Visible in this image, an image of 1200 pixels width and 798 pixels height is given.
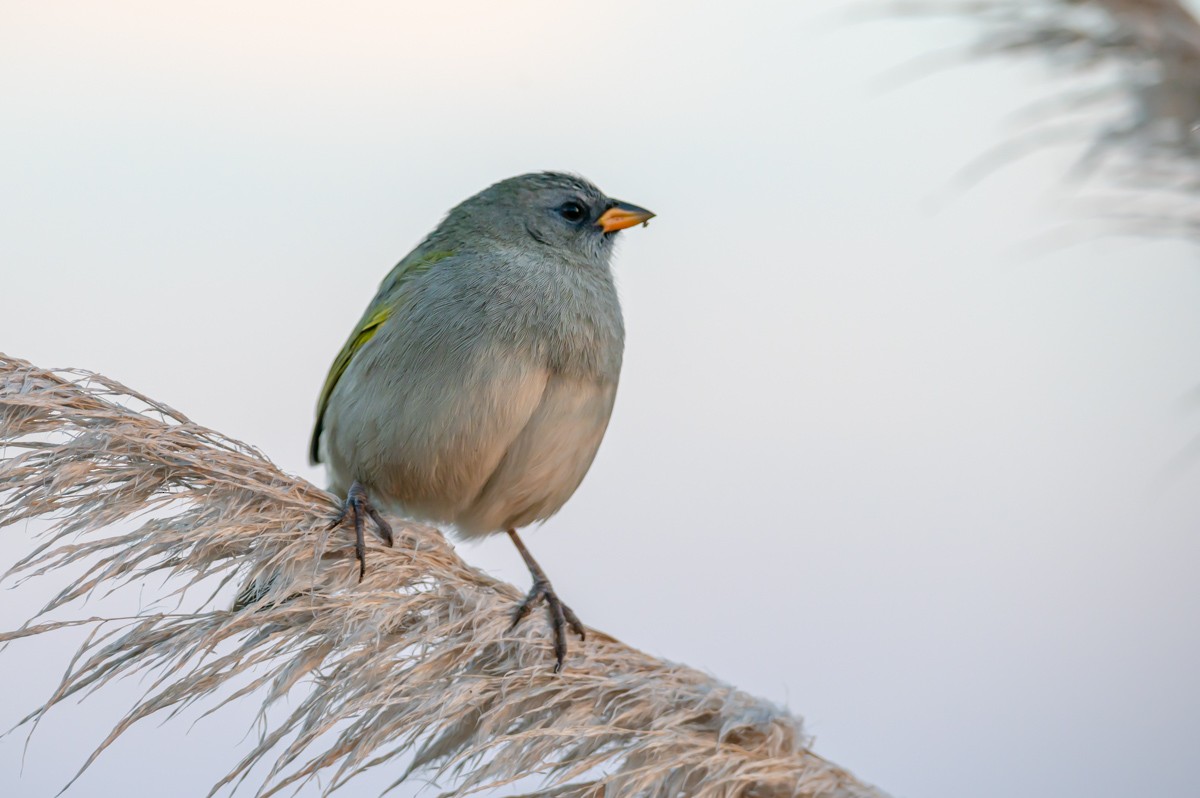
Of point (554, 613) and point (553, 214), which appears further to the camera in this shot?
point (553, 214)

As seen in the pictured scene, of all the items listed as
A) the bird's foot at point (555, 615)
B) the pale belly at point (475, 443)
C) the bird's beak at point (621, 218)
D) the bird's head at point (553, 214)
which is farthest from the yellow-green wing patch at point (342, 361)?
the bird's foot at point (555, 615)

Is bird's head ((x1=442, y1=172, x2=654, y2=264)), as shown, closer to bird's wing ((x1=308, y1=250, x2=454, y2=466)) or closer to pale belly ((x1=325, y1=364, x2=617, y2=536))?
bird's wing ((x1=308, y1=250, x2=454, y2=466))

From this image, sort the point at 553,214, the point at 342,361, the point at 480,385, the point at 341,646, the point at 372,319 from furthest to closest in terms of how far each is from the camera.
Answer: the point at 553,214
the point at 342,361
the point at 372,319
the point at 480,385
the point at 341,646

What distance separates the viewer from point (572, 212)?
4.32m

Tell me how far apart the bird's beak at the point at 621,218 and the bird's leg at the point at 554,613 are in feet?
3.94

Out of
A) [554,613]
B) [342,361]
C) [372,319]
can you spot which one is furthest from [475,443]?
[554,613]

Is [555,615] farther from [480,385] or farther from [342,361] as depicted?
[342,361]

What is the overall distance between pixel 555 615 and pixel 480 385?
1.09 metres

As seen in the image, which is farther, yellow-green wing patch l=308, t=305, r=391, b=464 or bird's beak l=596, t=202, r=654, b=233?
bird's beak l=596, t=202, r=654, b=233

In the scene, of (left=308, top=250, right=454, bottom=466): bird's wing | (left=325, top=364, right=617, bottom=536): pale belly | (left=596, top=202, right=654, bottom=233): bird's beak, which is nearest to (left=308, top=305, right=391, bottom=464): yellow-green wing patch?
(left=308, top=250, right=454, bottom=466): bird's wing

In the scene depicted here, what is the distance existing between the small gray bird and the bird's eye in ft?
0.64

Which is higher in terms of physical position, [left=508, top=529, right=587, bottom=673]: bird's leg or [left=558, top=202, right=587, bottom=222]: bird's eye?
[left=558, top=202, right=587, bottom=222]: bird's eye

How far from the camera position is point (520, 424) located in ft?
11.8

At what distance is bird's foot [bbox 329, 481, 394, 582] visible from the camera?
7.40ft
